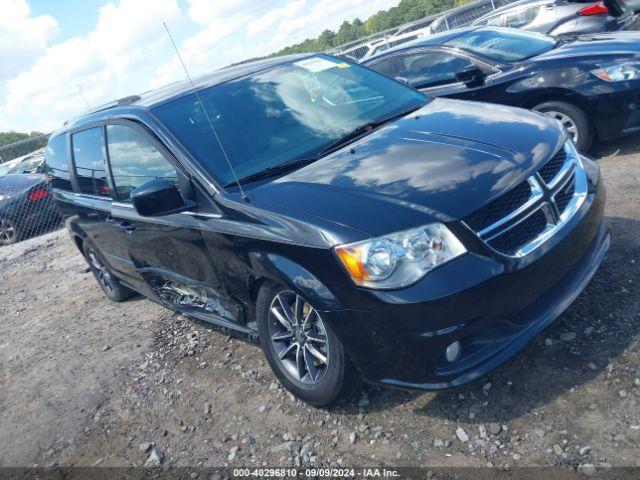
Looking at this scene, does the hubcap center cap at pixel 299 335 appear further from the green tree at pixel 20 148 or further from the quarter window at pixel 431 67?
the green tree at pixel 20 148

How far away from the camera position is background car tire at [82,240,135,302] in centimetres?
558

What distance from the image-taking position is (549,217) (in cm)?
274

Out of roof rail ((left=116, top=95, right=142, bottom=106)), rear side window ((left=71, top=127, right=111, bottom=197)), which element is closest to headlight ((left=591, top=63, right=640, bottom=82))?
roof rail ((left=116, top=95, right=142, bottom=106))

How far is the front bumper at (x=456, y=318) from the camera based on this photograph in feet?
7.97

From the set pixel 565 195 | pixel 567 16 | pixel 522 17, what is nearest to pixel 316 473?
pixel 565 195

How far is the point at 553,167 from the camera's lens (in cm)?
294

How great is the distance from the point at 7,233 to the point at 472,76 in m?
9.26

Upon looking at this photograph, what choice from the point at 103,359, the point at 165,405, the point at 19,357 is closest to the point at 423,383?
the point at 165,405

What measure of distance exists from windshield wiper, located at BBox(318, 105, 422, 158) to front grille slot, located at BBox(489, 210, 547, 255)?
1.19 meters

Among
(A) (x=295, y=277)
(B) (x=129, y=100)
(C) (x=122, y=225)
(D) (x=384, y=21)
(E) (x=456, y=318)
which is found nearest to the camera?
(E) (x=456, y=318)

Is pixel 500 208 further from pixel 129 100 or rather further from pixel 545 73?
pixel 545 73

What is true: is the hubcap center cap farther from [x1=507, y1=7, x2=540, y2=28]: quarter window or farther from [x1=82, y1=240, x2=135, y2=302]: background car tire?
[x1=507, y1=7, x2=540, y2=28]: quarter window

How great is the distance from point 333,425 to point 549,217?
1591mm

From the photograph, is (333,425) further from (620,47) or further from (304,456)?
(620,47)
